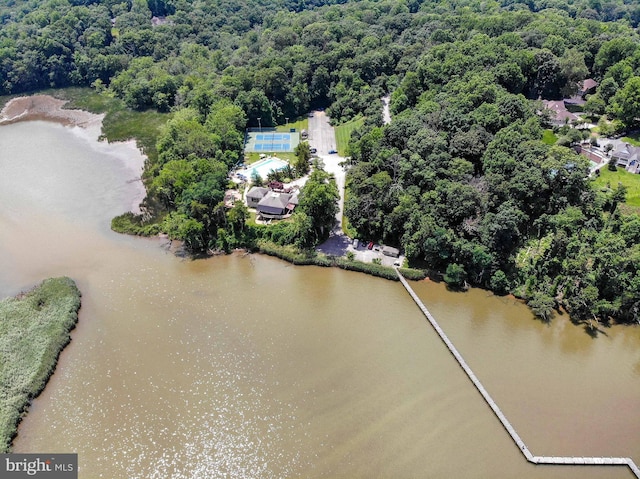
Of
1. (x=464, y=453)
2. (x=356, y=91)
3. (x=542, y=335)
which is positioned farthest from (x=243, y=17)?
(x=464, y=453)

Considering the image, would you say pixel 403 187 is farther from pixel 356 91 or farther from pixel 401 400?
pixel 356 91

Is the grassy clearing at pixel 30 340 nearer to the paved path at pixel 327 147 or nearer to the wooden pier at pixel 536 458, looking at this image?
the paved path at pixel 327 147

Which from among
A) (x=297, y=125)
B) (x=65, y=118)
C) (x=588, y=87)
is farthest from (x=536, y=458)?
(x=65, y=118)

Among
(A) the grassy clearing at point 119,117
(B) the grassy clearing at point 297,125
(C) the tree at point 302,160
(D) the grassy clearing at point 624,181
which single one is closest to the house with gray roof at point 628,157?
(D) the grassy clearing at point 624,181

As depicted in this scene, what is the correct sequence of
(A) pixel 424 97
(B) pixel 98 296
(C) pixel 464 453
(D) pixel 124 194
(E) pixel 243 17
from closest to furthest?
(C) pixel 464 453
(B) pixel 98 296
(D) pixel 124 194
(A) pixel 424 97
(E) pixel 243 17

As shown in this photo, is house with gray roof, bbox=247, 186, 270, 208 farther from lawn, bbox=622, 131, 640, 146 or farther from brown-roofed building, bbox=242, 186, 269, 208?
lawn, bbox=622, 131, 640, 146
